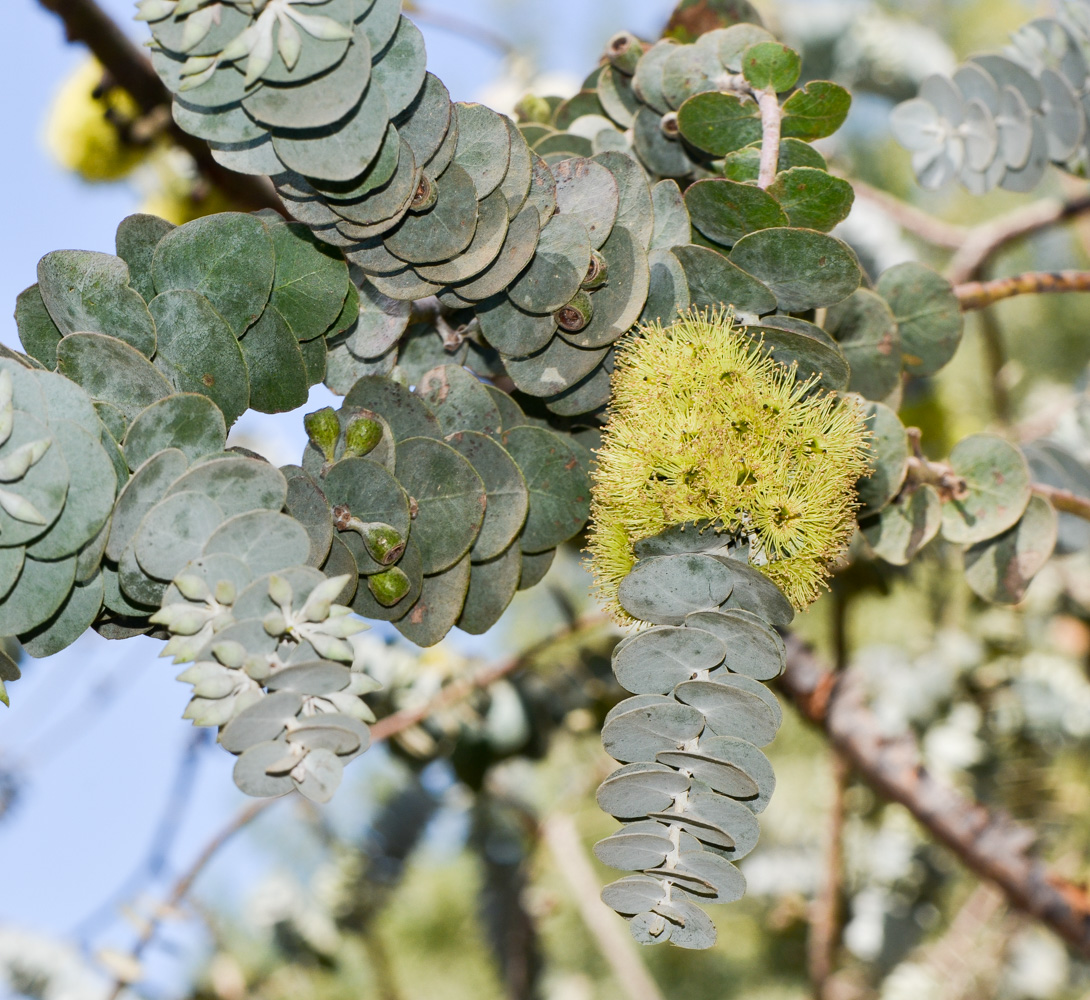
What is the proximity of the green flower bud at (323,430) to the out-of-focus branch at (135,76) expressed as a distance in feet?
1.74

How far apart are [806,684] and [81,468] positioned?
86cm

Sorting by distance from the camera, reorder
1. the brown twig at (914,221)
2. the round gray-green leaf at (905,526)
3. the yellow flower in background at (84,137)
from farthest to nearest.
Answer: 1. the yellow flower in background at (84,137)
2. the brown twig at (914,221)
3. the round gray-green leaf at (905,526)

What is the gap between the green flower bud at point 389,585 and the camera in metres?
0.48

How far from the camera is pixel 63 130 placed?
1.59 meters

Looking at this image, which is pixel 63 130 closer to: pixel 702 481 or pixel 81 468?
pixel 81 468

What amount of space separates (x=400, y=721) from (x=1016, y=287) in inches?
30.4

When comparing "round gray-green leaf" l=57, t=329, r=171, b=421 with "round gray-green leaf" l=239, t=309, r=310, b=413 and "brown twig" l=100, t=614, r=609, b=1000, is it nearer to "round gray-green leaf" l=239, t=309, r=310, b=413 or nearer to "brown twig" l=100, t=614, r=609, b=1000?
"round gray-green leaf" l=239, t=309, r=310, b=413

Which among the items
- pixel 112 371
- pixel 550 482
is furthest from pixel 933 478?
pixel 112 371

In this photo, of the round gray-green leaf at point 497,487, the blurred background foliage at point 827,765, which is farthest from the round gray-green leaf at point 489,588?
the blurred background foliage at point 827,765

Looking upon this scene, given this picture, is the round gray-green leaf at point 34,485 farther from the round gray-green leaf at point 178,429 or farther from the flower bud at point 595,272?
the flower bud at point 595,272

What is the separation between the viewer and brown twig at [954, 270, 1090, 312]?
28.1 inches

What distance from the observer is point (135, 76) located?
1.04 meters

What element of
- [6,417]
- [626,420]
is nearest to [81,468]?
[6,417]

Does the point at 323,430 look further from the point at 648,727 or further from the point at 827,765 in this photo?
the point at 827,765
